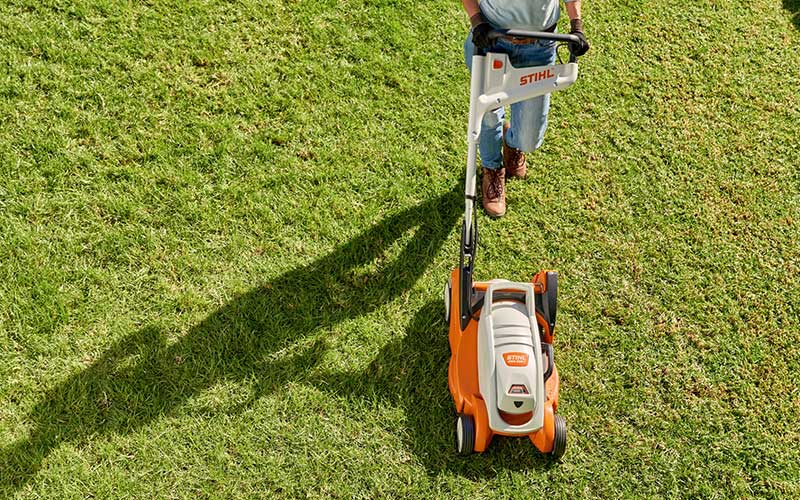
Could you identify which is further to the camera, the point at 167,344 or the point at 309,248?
the point at 309,248

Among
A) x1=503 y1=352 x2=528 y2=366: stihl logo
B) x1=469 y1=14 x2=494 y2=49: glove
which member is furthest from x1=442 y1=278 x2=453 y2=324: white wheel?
x1=469 y1=14 x2=494 y2=49: glove

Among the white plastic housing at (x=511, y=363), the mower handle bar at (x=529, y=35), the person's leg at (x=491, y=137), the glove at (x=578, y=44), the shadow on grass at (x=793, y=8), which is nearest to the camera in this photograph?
the mower handle bar at (x=529, y=35)

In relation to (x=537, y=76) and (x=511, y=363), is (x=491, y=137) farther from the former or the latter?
(x=511, y=363)

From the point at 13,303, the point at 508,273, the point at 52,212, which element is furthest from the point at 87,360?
the point at 508,273

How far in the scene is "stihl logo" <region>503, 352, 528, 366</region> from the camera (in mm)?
3148

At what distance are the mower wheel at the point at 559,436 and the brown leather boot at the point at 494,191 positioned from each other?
51.0 inches

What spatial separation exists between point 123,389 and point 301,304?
3.24 ft

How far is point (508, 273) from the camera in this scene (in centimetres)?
406

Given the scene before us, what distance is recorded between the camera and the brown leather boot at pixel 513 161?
13.8 ft

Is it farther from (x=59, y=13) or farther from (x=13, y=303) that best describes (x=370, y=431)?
(x=59, y=13)

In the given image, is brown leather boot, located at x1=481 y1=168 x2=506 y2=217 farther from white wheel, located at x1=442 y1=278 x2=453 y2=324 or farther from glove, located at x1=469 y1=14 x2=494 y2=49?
glove, located at x1=469 y1=14 x2=494 y2=49

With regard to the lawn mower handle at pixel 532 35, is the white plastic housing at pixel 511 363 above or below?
below

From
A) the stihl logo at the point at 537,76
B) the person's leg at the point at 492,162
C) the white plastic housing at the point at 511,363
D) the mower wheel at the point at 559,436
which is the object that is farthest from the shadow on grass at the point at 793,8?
the mower wheel at the point at 559,436

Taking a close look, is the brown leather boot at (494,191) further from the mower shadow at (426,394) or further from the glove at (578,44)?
the glove at (578,44)
